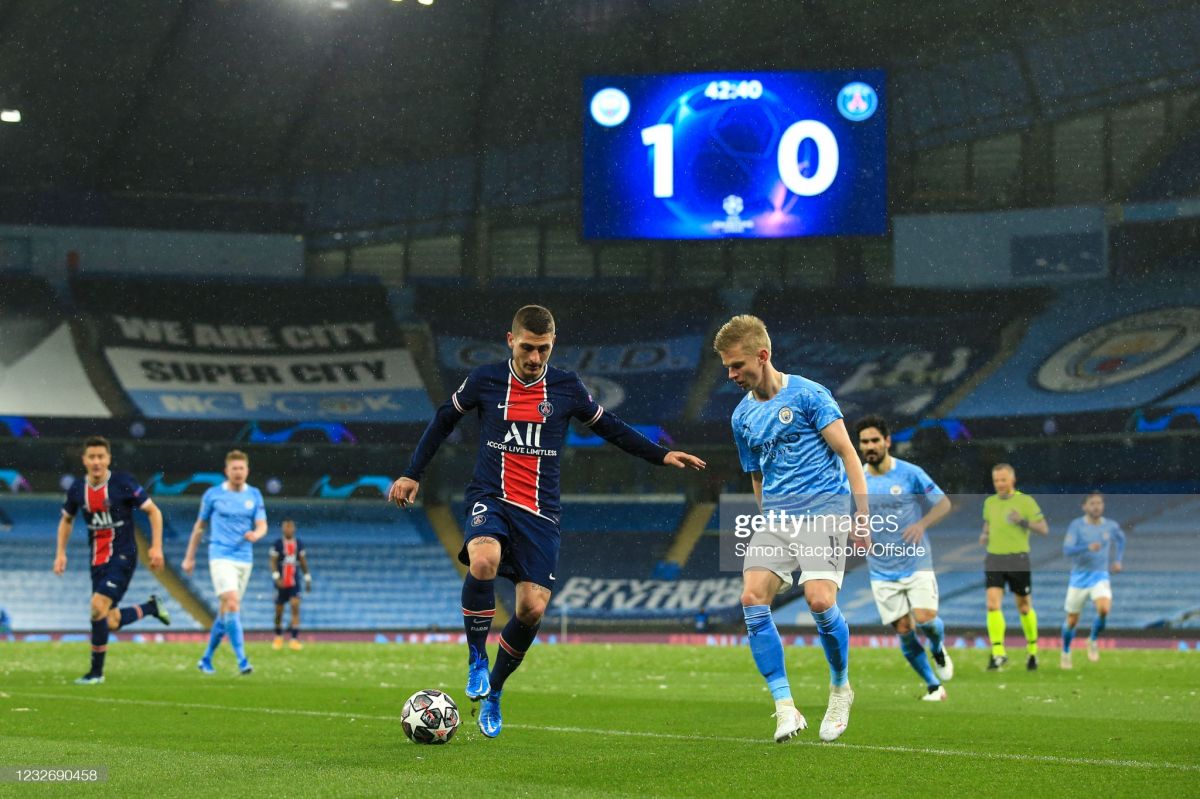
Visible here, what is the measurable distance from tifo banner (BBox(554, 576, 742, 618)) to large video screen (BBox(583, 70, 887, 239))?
8027mm

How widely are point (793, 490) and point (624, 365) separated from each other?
98.6ft

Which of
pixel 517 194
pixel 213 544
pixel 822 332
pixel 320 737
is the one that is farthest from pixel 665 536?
pixel 320 737

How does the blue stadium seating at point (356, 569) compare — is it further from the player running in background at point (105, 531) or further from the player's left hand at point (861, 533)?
the player's left hand at point (861, 533)

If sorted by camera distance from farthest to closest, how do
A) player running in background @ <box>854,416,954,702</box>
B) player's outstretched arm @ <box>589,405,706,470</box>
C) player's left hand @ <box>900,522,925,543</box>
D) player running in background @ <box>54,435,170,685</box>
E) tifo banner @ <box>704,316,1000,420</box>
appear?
tifo banner @ <box>704,316,1000,420</box> < player running in background @ <box>54,435,170,685</box> < player running in background @ <box>854,416,954,702</box> < player's left hand @ <box>900,522,925,543</box> < player's outstretched arm @ <box>589,405,706,470</box>

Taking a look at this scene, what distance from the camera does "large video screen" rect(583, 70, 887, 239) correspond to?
3322 cm

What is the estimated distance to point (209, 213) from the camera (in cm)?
3794

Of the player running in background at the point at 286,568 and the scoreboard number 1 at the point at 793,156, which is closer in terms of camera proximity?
the player running in background at the point at 286,568

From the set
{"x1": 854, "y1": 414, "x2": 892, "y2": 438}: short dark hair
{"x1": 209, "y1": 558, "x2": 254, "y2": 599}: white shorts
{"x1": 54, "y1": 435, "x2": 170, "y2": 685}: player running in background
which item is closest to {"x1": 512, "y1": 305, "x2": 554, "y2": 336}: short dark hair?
{"x1": 854, "y1": 414, "x2": 892, "y2": 438}: short dark hair

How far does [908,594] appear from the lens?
42.9 feet

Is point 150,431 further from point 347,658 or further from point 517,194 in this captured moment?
point 347,658

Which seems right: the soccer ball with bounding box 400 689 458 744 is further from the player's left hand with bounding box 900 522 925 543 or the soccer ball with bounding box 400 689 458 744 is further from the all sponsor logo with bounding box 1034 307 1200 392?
the all sponsor logo with bounding box 1034 307 1200 392

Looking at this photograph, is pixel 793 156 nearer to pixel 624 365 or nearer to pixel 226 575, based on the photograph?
pixel 624 365

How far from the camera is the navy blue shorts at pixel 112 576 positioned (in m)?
14.5

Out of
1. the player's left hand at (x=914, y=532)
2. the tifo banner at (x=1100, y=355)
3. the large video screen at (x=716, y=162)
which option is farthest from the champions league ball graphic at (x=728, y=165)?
the player's left hand at (x=914, y=532)
